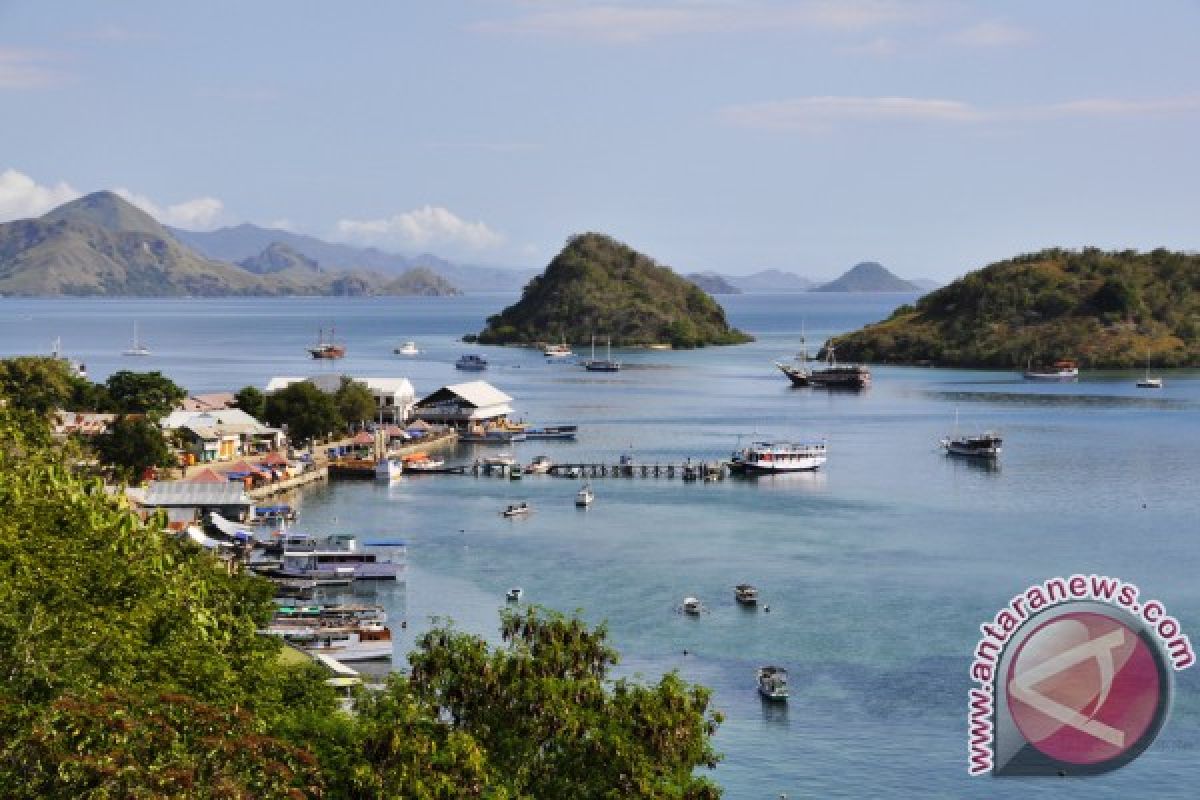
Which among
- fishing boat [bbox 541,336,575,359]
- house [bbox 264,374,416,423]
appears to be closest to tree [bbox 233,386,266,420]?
house [bbox 264,374,416,423]

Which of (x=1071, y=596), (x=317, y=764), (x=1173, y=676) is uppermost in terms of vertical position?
(x=1071, y=596)

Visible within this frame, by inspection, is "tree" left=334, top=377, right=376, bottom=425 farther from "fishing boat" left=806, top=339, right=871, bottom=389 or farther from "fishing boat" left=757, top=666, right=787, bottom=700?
"fishing boat" left=806, top=339, right=871, bottom=389

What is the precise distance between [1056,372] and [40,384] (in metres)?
68.5

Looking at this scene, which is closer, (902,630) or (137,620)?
(137,620)

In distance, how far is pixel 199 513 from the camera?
41062 millimetres

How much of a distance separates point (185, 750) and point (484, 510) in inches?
1367

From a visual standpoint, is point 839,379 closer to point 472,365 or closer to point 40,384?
point 472,365

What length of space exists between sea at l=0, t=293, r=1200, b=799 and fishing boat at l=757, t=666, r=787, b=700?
0.97 ft

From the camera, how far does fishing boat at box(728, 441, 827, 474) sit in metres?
54.4

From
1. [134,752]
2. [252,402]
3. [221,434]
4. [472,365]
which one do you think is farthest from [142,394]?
[472,365]

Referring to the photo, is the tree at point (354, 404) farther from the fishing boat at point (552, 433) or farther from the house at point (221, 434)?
the fishing boat at point (552, 433)

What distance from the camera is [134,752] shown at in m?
10.8

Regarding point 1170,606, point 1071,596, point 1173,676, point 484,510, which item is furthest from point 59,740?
point 484,510

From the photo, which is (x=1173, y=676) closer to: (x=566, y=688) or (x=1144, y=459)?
(x=566, y=688)
